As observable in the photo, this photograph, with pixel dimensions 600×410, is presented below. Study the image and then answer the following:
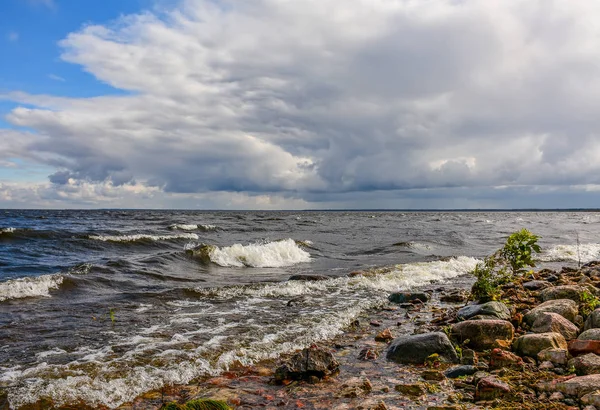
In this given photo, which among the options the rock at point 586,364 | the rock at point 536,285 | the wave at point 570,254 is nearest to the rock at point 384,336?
the rock at point 586,364

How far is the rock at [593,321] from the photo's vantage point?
7.64 m

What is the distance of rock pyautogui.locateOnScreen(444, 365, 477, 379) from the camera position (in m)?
6.45

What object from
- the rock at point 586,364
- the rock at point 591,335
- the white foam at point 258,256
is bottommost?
the white foam at point 258,256

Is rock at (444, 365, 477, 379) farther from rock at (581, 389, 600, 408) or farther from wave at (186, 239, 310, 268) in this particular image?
wave at (186, 239, 310, 268)

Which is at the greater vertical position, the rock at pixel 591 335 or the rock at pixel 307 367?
the rock at pixel 591 335

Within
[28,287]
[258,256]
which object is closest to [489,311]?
[28,287]

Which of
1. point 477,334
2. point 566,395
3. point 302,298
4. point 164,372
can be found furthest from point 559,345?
point 302,298

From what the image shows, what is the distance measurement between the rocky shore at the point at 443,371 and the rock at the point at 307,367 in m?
0.02

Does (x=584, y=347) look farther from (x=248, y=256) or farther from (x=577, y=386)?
(x=248, y=256)

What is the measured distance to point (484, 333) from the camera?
779 centimetres

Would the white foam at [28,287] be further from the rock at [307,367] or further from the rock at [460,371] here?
the rock at [460,371]

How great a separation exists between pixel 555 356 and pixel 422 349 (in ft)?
6.59

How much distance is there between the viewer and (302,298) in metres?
13.1

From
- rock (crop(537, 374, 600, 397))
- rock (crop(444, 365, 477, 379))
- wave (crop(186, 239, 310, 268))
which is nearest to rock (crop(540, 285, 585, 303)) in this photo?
rock (crop(444, 365, 477, 379))
